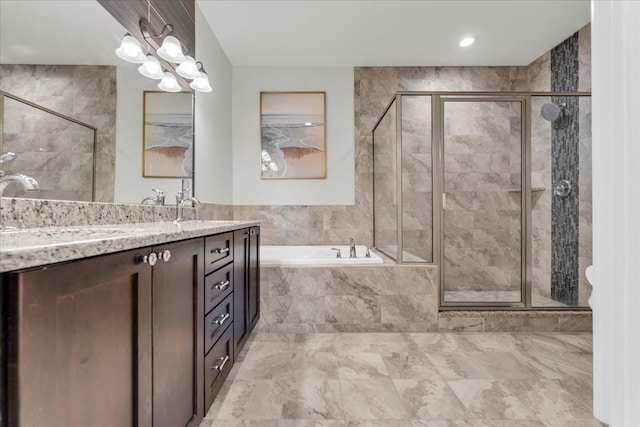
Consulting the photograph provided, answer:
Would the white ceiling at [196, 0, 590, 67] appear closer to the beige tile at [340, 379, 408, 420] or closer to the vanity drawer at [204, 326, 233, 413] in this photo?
the vanity drawer at [204, 326, 233, 413]

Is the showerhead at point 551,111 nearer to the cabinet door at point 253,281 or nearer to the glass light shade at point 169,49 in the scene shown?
the cabinet door at point 253,281

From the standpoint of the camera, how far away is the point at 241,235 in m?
1.77

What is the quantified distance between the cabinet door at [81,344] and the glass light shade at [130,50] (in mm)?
1335

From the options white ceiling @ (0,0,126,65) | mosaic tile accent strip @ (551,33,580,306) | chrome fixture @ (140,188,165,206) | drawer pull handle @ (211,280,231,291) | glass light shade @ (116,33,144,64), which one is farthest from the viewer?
mosaic tile accent strip @ (551,33,580,306)

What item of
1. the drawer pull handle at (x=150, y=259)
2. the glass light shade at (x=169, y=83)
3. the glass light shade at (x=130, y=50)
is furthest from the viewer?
the glass light shade at (x=169, y=83)

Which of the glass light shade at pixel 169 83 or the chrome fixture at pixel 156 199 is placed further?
the glass light shade at pixel 169 83

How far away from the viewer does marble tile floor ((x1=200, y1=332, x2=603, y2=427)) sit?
140cm

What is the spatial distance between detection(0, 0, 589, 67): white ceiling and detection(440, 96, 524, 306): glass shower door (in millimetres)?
770

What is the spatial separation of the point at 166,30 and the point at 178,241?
1.79 m

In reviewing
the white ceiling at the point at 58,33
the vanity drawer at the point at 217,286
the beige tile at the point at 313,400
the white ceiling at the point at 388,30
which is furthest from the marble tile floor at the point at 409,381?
the white ceiling at the point at 388,30

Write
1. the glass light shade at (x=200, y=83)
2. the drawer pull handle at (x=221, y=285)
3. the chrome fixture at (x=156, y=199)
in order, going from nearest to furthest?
the drawer pull handle at (x=221, y=285) → the chrome fixture at (x=156, y=199) → the glass light shade at (x=200, y=83)

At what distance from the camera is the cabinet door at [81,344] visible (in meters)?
0.47

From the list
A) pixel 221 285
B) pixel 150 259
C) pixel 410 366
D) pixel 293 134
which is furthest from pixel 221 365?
pixel 293 134

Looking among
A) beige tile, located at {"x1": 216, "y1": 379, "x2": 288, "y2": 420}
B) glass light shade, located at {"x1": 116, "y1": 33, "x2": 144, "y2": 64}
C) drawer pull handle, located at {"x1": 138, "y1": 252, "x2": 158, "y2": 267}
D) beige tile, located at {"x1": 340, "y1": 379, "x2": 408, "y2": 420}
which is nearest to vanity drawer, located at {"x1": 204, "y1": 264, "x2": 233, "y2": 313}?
drawer pull handle, located at {"x1": 138, "y1": 252, "x2": 158, "y2": 267}
